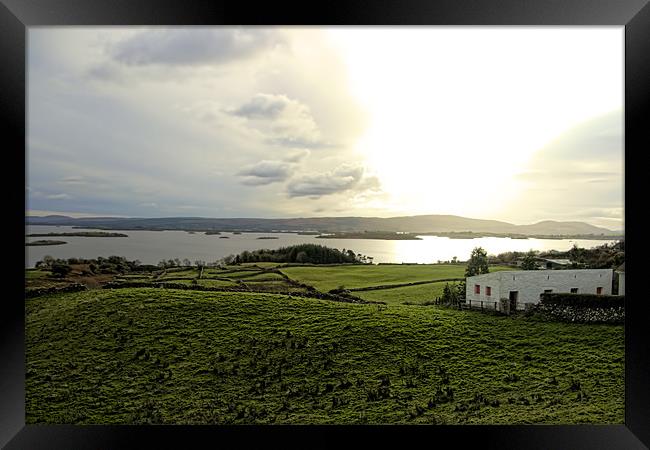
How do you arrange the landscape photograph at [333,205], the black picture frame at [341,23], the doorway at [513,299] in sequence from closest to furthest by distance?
1. the black picture frame at [341,23]
2. the landscape photograph at [333,205]
3. the doorway at [513,299]

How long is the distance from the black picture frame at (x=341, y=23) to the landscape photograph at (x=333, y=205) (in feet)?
3.88

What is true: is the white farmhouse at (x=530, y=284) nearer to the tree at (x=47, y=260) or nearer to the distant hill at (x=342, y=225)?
the distant hill at (x=342, y=225)

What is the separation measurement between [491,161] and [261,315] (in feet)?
8.10

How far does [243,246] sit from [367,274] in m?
1.16

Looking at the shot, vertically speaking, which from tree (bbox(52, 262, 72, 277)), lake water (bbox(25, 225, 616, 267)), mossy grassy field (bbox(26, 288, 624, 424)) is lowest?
mossy grassy field (bbox(26, 288, 624, 424))

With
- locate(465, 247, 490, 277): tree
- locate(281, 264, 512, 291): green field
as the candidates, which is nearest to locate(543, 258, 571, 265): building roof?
locate(465, 247, 490, 277): tree

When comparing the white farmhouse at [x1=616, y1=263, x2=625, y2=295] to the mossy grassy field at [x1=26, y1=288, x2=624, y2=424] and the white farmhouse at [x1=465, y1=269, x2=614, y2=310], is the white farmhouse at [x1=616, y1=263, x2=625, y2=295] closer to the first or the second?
the white farmhouse at [x1=465, y1=269, x2=614, y2=310]

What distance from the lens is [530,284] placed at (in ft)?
11.4

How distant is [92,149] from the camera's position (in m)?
3.28

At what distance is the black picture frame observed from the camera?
1860mm

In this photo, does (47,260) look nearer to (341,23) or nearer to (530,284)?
(341,23)

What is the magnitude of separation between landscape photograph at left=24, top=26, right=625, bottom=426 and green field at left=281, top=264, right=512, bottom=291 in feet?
0.22

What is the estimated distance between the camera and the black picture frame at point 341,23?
1.86m

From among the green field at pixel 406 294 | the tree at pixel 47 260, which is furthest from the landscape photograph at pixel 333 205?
the green field at pixel 406 294
